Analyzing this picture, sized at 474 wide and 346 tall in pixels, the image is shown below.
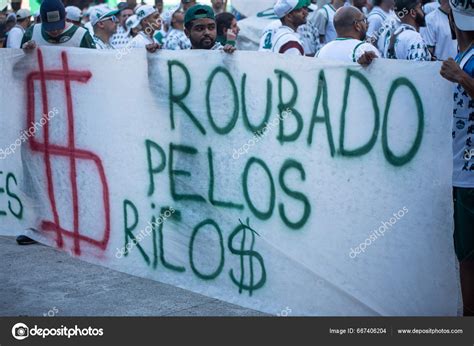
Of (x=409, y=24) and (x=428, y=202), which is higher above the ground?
(x=409, y=24)

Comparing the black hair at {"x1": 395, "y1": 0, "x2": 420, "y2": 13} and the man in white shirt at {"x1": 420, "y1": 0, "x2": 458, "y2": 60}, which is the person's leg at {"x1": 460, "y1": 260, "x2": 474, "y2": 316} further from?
the man in white shirt at {"x1": 420, "y1": 0, "x2": 458, "y2": 60}

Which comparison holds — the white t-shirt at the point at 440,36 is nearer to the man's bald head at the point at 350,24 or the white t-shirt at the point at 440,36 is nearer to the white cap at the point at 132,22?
the man's bald head at the point at 350,24

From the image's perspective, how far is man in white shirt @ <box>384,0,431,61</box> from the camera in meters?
6.73

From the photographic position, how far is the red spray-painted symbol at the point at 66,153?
21.0ft

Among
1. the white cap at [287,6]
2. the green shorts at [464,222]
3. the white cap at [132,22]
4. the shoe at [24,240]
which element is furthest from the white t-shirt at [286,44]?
the white cap at [132,22]

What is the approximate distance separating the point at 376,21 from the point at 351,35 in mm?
2853

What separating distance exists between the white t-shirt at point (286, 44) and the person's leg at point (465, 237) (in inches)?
110

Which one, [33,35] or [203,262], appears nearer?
[203,262]

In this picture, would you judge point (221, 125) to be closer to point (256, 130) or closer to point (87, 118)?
point (256, 130)

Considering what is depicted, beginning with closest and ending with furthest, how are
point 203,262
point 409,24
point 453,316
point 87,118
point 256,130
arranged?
point 453,316 → point 256,130 → point 203,262 → point 87,118 → point 409,24

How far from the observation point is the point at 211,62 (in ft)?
18.2

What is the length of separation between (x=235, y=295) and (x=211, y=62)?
4.74 feet

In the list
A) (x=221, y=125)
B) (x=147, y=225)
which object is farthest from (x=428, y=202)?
(x=147, y=225)

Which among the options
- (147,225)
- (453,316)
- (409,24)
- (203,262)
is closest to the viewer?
(453,316)
